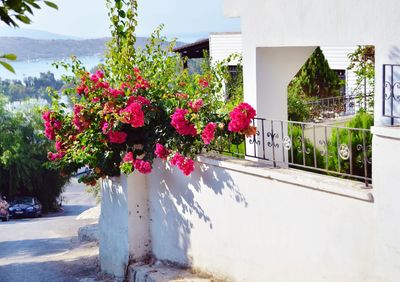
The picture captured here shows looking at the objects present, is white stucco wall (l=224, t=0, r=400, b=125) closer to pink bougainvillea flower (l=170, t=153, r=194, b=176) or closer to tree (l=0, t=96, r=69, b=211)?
pink bougainvillea flower (l=170, t=153, r=194, b=176)

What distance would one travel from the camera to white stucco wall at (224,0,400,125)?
24.8ft

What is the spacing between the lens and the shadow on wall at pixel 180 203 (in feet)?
30.9

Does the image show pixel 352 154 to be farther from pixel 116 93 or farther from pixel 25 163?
pixel 25 163

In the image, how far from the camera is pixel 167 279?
32.5 feet

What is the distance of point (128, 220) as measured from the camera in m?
10.9

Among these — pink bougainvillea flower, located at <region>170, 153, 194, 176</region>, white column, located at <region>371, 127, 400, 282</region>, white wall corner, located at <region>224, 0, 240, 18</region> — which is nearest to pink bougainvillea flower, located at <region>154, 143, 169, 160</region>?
pink bougainvillea flower, located at <region>170, 153, 194, 176</region>

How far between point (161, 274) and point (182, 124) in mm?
2124

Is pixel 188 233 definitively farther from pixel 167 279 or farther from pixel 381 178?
pixel 381 178

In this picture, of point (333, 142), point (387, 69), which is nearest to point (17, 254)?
Result: point (333, 142)

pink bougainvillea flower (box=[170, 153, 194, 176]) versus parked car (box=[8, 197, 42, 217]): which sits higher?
pink bougainvillea flower (box=[170, 153, 194, 176])

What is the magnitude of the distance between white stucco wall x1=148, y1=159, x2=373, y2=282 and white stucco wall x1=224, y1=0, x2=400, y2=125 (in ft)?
3.42

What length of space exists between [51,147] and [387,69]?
39096 millimetres

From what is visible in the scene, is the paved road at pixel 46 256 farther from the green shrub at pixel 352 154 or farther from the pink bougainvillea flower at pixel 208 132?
the green shrub at pixel 352 154

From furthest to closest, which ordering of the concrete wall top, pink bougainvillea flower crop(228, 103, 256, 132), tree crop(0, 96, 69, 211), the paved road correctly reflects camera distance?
tree crop(0, 96, 69, 211), the paved road, pink bougainvillea flower crop(228, 103, 256, 132), the concrete wall top
